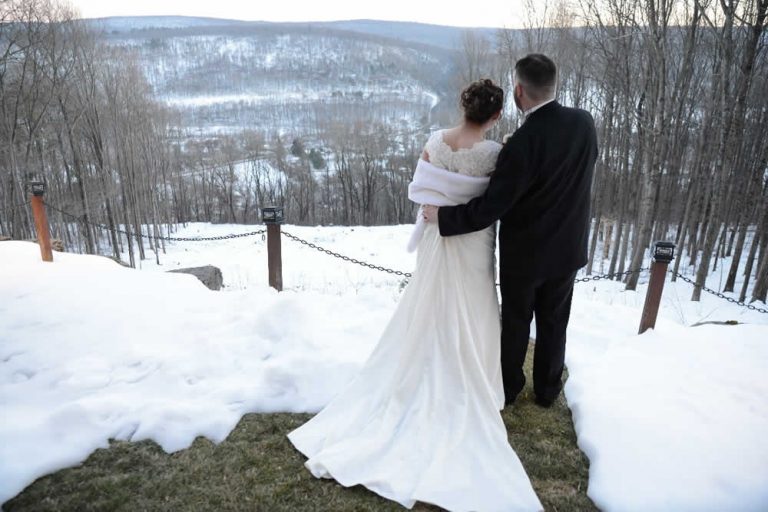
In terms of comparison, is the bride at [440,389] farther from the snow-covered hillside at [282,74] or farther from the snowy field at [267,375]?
the snow-covered hillside at [282,74]

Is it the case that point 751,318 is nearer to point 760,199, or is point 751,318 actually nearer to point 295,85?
A: point 760,199

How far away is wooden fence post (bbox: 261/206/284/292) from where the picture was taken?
5.76m

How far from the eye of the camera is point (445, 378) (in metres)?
2.97

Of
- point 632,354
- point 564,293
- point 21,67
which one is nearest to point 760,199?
point 632,354

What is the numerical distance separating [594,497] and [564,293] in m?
1.27

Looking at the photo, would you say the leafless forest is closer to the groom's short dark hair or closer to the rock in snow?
the rock in snow

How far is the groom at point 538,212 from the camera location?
2742mm

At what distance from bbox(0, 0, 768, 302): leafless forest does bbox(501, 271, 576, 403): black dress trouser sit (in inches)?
396

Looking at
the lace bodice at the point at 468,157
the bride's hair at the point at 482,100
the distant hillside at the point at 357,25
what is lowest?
the lace bodice at the point at 468,157

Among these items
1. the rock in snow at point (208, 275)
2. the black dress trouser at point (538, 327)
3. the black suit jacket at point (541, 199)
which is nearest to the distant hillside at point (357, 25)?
the rock in snow at point (208, 275)

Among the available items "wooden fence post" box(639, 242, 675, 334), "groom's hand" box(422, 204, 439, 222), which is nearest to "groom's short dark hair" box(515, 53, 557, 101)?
"groom's hand" box(422, 204, 439, 222)

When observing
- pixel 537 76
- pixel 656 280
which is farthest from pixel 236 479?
pixel 656 280

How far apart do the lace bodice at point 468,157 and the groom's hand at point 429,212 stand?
28 centimetres

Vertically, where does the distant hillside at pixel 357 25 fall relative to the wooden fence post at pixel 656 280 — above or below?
above
